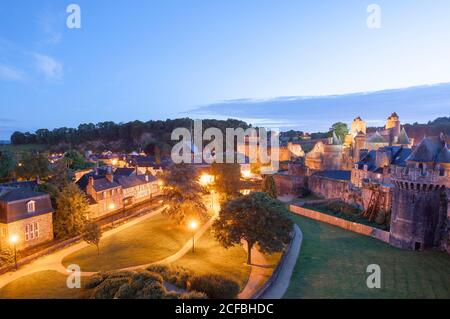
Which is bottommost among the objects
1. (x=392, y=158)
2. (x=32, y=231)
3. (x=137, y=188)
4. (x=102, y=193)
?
(x=32, y=231)

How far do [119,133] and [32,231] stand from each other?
10939 centimetres

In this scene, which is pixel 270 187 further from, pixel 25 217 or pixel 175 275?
pixel 25 217

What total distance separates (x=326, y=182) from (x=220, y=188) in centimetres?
1722

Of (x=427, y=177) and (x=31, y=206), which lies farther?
(x=31, y=206)

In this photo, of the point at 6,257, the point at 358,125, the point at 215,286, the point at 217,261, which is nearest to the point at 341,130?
the point at 358,125

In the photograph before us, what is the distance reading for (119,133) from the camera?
441ft

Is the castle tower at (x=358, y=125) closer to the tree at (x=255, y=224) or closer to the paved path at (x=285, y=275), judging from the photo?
the paved path at (x=285, y=275)

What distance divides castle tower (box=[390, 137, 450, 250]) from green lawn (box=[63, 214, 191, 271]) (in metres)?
21.1

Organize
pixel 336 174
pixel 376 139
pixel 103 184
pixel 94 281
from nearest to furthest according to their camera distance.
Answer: pixel 94 281 → pixel 103 184 → pixel 336 174 → pixel 376 139

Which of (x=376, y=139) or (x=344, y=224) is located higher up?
(x=376, y=139)

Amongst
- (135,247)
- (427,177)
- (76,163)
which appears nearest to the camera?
(427,177)

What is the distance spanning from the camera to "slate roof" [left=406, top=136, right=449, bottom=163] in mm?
30172

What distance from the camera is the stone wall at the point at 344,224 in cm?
3222

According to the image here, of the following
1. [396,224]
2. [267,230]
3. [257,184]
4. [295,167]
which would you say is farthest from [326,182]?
[267,230]
